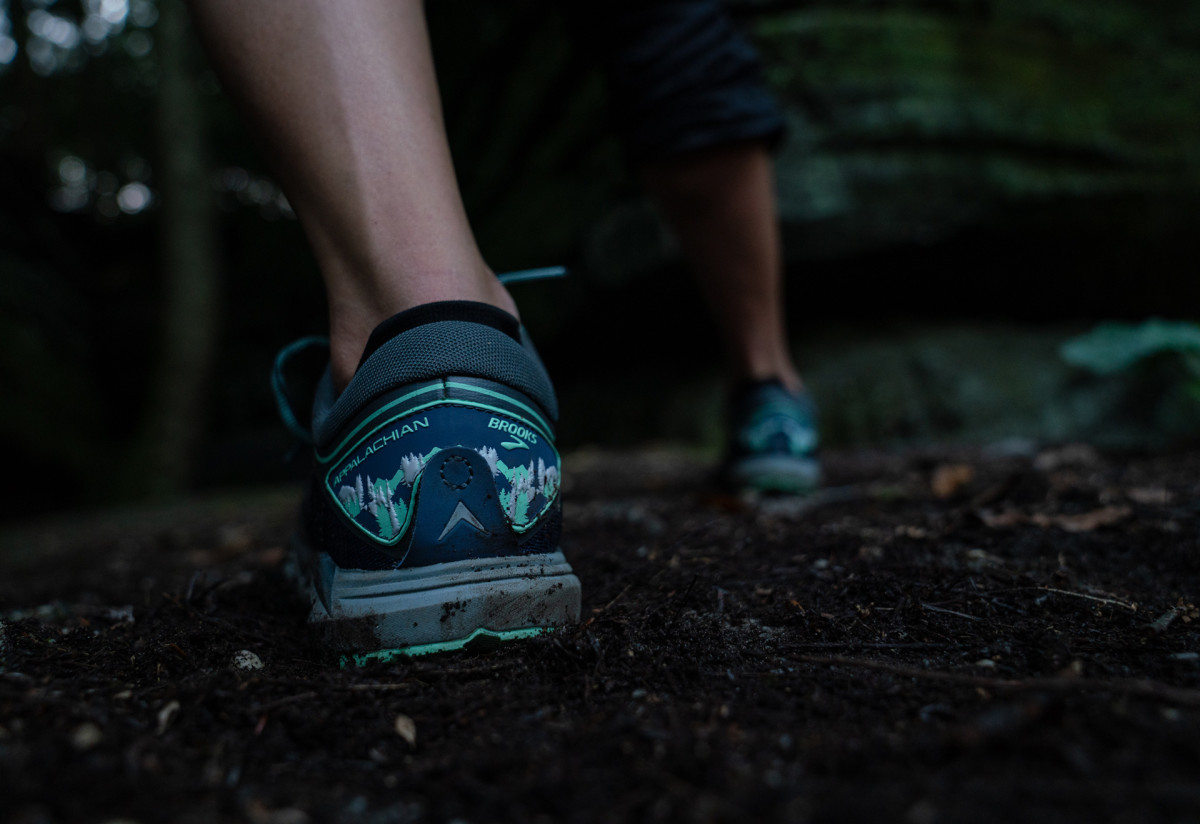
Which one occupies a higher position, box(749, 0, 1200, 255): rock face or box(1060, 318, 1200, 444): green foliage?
box(749, 0, 1200, 255): rock face

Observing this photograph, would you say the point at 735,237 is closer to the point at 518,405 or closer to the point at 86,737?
the point at 518,405

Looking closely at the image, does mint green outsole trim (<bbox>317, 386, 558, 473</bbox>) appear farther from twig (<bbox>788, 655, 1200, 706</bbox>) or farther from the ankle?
twig (<bbox>788, 655, 1200, 706</bbox>)

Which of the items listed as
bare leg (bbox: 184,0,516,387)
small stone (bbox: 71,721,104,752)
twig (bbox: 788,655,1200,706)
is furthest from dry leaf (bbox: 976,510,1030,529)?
small stone (bbox: 71,721,104,752)

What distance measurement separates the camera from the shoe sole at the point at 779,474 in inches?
74.0

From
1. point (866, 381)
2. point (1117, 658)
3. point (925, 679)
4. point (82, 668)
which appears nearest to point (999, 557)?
point (1117, 658)

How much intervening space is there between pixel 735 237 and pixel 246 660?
5.01 ft

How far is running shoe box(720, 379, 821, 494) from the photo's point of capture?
6.19 feet

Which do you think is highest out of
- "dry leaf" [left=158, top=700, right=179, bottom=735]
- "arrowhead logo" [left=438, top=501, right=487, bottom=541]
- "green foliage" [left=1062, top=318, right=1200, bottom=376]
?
"arrowhead logo" [left=438, top=501, right=487, bottom=541]

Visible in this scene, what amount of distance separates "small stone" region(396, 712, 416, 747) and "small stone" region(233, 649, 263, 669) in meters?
0.24

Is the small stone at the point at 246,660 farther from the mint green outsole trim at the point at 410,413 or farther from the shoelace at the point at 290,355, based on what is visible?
the shoelace at the point at 290,355

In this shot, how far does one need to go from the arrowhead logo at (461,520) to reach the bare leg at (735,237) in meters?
1.28

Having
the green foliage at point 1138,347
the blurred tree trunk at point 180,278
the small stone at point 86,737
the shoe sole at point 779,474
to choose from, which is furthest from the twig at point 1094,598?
the blurred tree trunk at point 180,278

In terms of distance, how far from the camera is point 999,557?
3.81 feet

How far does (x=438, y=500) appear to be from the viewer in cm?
89
